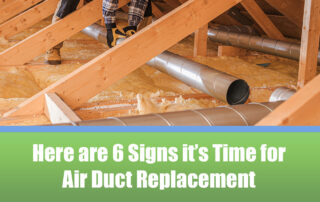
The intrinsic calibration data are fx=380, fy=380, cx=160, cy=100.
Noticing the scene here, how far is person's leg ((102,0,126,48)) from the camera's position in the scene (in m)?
2.98

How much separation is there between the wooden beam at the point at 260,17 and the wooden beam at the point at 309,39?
153 cm

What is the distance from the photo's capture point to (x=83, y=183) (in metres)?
1.08

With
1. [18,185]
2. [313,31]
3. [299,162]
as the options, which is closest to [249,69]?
[313,31]

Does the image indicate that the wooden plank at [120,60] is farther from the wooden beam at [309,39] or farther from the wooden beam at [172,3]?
the wooden beam at [172,3]

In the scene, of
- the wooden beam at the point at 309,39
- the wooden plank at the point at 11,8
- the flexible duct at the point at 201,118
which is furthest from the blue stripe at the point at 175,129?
the wooden plank at the point at 11,8

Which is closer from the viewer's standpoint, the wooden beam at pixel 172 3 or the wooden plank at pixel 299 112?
the wooden plank at pixel 299 112

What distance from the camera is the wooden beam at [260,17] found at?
4102 mm

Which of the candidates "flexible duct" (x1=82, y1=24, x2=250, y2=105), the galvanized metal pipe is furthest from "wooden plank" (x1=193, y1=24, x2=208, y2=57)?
"flexible duct" (x1=82, y1=24, x2=250, y2=105)

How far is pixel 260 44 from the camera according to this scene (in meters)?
3.96

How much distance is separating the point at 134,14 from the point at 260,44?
Answer: 1556 millimetres

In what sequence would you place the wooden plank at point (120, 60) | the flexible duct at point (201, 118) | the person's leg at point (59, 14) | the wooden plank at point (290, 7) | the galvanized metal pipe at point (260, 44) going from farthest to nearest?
the wooden plank at point (290, 7) < the galvanized metal pipe at point (260, 44) < the person's leg at point (59, 14) < the wooden plank at point (120, 60) < the flexible duct at point (201, 118)

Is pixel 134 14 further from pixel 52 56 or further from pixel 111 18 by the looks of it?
pixel 52 56

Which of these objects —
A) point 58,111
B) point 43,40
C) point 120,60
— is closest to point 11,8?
point 43,40

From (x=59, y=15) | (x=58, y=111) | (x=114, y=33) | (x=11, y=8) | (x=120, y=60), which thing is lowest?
(x=58, y=111)
